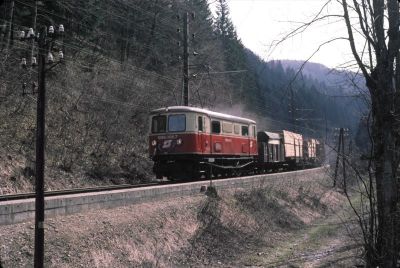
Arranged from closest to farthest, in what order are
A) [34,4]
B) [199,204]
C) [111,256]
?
[111,256] < [199,204] < [34,4]

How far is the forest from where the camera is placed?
2088 cm

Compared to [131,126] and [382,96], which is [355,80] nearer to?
[382,96]

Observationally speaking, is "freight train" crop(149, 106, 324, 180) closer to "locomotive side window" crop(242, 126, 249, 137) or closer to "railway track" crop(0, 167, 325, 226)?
"locomotive side window" crop(242, 126, 249, 137)

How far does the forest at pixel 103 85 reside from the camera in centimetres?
2088

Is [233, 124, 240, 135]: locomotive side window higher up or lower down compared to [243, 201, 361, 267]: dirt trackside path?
higher up

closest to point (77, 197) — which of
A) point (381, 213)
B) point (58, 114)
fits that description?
point (381, 213)

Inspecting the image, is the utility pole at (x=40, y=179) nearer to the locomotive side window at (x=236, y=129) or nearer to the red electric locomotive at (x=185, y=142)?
the red electric locomotive at (x=185, y=142)

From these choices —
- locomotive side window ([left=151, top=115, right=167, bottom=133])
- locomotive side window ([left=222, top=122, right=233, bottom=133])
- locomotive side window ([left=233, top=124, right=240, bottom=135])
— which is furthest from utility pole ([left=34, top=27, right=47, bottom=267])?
locomotive side window ([left=233, top=124, right=240, bottom=135])

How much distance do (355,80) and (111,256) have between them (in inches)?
265

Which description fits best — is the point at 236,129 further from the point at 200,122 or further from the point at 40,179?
the point at 40,179

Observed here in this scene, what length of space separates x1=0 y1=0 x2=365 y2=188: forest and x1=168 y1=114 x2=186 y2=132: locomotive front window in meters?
5.00

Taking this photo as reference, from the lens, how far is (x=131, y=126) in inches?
1364

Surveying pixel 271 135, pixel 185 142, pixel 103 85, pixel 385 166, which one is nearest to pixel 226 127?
pixel 185 142

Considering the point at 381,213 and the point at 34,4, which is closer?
the point at 381,213
